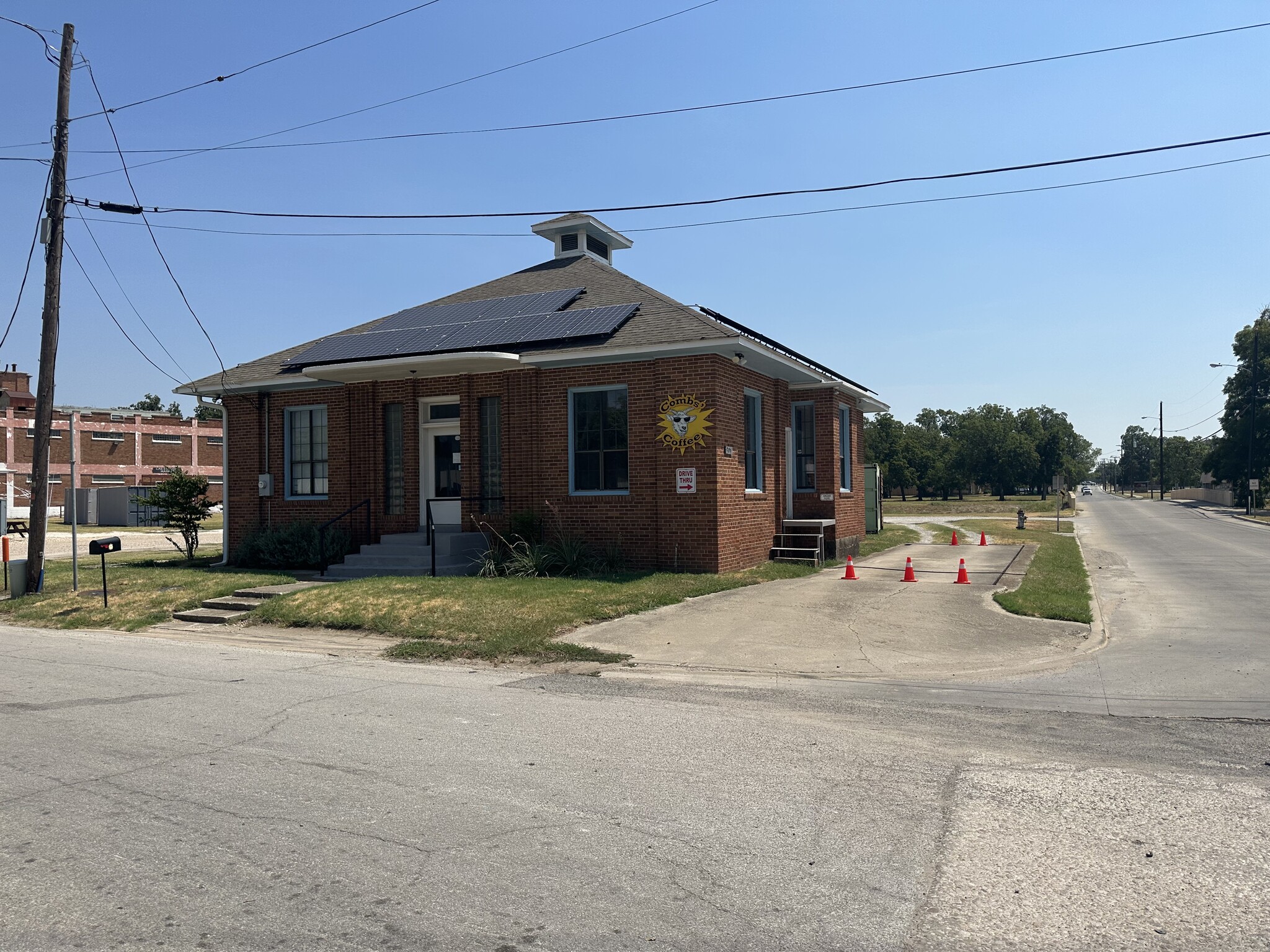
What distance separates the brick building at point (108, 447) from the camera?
58.2 meters

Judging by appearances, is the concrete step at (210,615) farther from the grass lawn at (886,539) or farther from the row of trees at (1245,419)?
the row of trees at (1245,419)

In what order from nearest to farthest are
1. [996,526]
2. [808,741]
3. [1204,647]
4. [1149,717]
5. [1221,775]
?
[1221,775] < [808,741] < [1149,717] < [1204,647] < [996,526]

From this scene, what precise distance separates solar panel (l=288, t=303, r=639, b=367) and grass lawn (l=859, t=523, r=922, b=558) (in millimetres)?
8767

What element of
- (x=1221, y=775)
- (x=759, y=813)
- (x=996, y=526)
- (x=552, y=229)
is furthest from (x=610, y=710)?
(x=996, y=526)

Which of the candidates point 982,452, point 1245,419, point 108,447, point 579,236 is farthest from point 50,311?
point 982,452

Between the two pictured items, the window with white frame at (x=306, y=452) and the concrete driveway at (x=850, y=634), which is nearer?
the concrete driveway at (x=850, y=634)

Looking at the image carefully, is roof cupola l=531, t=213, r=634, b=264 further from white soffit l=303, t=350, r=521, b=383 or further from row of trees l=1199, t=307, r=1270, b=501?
row of trees l=1199, t=307, r=1270, b=501

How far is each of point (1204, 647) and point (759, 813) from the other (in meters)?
8.00

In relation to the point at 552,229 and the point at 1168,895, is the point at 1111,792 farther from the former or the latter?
the point at 552,229

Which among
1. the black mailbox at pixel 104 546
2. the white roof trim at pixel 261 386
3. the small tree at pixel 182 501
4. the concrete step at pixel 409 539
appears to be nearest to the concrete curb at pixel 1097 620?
the concrete step at pixel 409 539

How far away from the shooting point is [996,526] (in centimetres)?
3541

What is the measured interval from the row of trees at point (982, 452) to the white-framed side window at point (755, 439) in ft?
206

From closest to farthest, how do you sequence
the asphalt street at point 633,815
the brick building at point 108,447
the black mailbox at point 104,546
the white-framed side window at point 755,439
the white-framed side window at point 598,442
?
the asphalt street at point 633,815
the black mailbox at point 104,546
the white-framed side window at point 598,442
the white-framed side window at point 755,439
the brick building at point 108,447

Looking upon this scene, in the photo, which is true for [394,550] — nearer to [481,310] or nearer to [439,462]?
[439,462]
